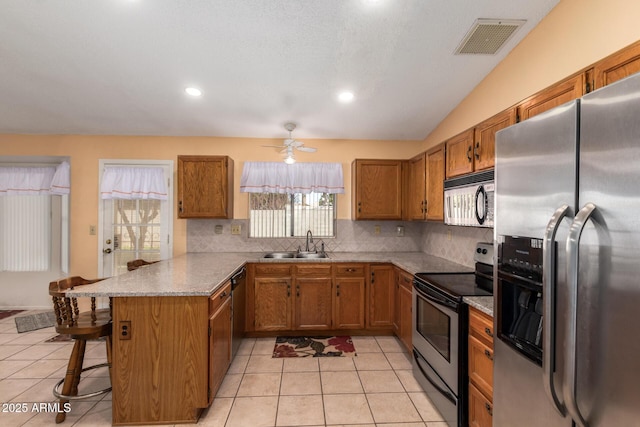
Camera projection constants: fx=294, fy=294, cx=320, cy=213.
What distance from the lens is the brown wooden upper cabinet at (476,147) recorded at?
6.60 ft

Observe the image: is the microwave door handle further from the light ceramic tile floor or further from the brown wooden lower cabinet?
the light ceramic tile floor

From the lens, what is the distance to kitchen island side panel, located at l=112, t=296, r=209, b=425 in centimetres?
194

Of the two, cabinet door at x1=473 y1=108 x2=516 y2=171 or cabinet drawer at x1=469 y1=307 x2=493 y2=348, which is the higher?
cabinet door at x1=473 y1=108 x2=516 y2=171

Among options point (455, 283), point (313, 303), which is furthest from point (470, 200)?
point (313, 303)

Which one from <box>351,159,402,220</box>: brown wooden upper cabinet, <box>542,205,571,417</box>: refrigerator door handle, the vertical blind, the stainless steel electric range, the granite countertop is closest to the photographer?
<box>542,205,571,417</box>: refrigerator door handle

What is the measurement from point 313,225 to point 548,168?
10.4 ft

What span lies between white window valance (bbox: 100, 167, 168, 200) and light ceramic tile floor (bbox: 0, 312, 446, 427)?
176 centimetres

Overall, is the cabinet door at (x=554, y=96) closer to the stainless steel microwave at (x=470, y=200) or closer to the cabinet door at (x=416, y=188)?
the stainless steel microwave at (x=470, y=200)

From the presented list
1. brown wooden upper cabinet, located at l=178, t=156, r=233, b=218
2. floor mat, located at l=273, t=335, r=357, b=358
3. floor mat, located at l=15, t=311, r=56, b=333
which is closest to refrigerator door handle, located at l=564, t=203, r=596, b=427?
floor mat, located at l=273, t=335, r=357, b=358

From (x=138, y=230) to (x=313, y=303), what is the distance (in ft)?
8.32

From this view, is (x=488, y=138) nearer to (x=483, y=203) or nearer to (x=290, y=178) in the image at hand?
(x=483, y=203)

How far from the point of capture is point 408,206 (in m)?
3.68

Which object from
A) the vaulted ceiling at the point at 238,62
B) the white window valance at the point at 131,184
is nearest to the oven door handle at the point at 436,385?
the vaulted ceiling at the point at 238,62

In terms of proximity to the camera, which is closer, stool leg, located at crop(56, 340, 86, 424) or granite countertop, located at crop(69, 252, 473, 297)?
granite countertop, located at crop(69, 252, 473, 297)
